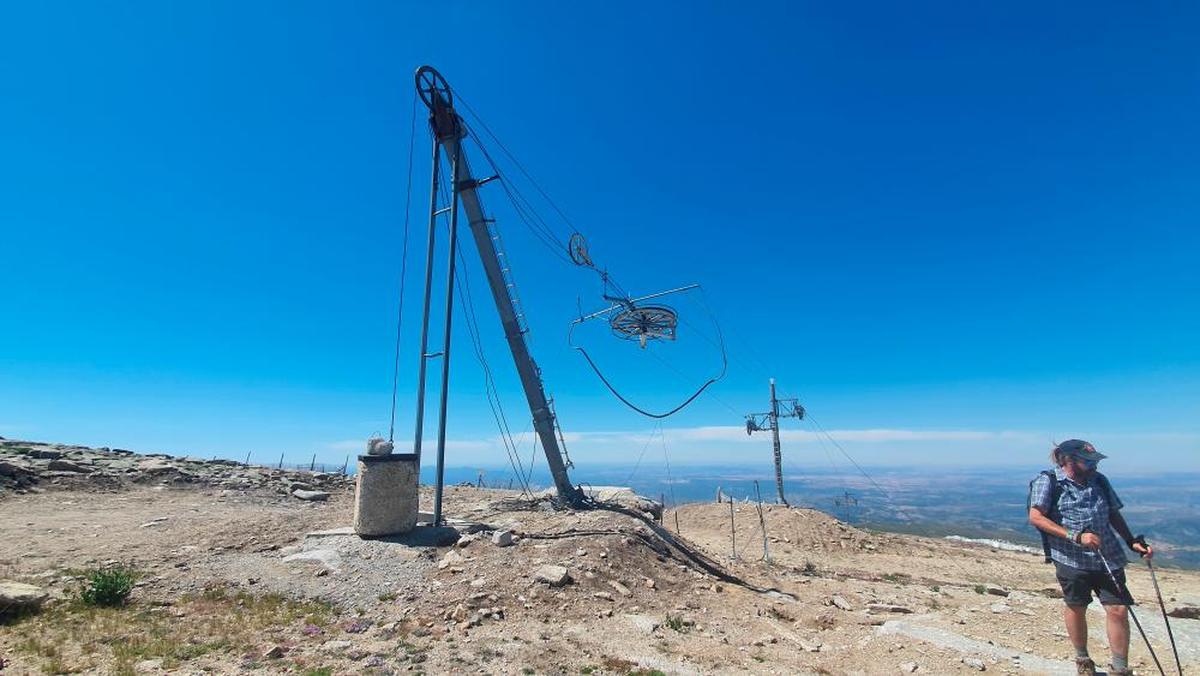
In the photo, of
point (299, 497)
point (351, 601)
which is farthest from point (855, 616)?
point (299, 497)

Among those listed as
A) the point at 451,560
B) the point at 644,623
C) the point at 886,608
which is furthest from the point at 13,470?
the point at 886,608

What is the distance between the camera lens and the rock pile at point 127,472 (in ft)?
74.7

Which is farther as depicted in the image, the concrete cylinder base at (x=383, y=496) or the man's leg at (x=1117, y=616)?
the concrete cylinder base at (x=383, y=496)

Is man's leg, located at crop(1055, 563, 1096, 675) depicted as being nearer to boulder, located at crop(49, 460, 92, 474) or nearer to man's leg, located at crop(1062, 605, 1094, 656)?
man's leg, located at crop(1062, 605, 1094, 656)

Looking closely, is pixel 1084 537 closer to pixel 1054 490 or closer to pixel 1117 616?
pixel 1054 490

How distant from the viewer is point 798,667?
852 cm

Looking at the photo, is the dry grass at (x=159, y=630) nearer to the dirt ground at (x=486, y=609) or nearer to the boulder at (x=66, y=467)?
the dirt ground at (x=486, y=609)

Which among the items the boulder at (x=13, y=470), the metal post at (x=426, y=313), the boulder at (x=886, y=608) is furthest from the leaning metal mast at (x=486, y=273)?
the boulder at (x=13, y=470)

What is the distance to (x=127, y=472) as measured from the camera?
25.3 metres

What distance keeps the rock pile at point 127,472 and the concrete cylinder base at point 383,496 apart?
13.4m

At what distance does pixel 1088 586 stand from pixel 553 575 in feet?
29.3

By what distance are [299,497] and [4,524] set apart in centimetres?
975

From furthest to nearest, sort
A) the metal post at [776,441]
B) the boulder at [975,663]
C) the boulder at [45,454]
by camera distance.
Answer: the metal post at [776,441]
the boulder at [45,454]
the boulder at [975,663]

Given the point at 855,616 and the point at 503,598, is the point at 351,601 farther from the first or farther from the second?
the point at 855,616
